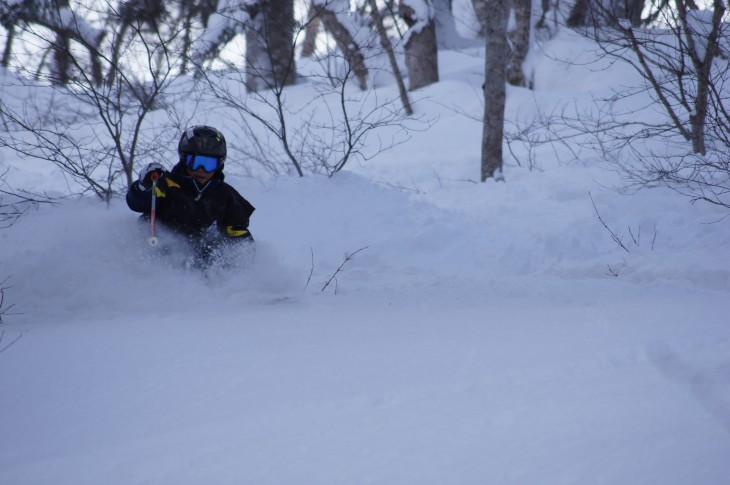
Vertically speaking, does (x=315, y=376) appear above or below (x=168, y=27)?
below

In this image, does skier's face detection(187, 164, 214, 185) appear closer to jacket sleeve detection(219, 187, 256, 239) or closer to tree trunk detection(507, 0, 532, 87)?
jacket sleeve detection(219, 187, 256, 239)

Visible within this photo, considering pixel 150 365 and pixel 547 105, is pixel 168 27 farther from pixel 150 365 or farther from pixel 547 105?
pixel 547 105

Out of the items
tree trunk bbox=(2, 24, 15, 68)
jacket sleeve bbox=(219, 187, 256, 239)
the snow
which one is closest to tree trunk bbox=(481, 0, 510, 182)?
the snow

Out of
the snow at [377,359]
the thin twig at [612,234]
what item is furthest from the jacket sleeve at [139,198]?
the thin twig at [612,234]

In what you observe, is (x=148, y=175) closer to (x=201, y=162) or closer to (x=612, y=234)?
(x=201, y=162)

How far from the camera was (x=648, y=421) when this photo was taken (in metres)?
1.78

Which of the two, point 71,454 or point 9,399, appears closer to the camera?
point 71,454

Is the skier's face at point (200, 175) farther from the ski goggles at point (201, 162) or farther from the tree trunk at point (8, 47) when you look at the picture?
the tree trunk at point (8, 47)

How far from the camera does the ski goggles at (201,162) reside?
427cm

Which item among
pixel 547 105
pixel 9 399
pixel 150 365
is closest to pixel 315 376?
pixel 150 365

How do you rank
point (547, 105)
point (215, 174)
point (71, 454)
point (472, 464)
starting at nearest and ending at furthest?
point (472, 464) → point (71, 454) → point (215, 174) → point (547, 105)

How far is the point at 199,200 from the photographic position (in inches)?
172

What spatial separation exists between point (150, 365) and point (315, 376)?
0.75 meters

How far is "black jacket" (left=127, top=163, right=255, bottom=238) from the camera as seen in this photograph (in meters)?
4.20
